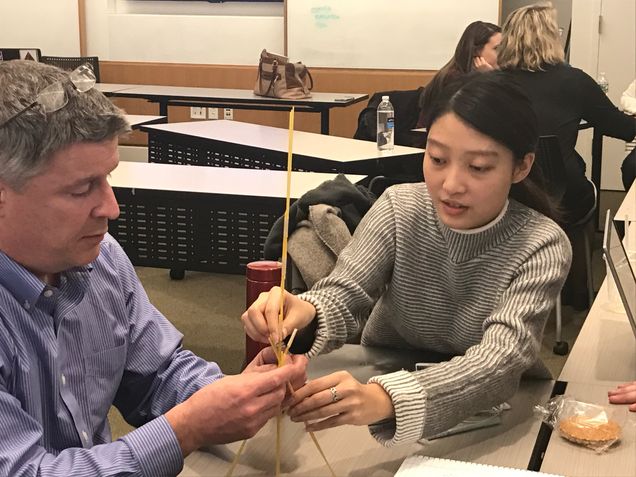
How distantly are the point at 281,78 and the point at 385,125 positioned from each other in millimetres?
2059

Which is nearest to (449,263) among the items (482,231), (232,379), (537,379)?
(482,231)

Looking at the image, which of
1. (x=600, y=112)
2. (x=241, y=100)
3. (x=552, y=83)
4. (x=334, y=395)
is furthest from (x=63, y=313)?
(x=241, y=100)

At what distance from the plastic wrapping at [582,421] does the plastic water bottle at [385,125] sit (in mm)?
2731

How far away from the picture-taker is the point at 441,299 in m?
1.65

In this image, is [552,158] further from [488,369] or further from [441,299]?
[488,369]

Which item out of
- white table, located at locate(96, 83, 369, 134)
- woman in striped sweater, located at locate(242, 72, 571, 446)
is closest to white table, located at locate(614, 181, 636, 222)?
woman in striped sweater, located at locate(242, 72, 571, 446)

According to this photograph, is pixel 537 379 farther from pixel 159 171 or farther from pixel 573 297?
pixel 573 297

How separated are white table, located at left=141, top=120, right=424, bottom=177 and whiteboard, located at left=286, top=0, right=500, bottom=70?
322 centimetres

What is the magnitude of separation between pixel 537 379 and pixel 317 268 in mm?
714

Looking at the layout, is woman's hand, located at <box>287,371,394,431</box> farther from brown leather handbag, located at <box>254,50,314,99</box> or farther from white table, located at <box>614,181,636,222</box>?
brown leather handbag, located at <box>254,50,314,99</box>

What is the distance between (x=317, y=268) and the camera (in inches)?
86.2

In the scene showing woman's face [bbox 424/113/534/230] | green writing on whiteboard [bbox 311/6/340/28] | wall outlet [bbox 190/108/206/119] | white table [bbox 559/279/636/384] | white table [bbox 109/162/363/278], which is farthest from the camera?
wall outlet [bbox 190/108/206/119]

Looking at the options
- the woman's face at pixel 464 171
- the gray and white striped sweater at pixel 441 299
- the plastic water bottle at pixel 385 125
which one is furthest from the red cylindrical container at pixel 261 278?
the plastic water bottle at pixel 385 125

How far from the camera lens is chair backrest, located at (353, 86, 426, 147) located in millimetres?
4980
